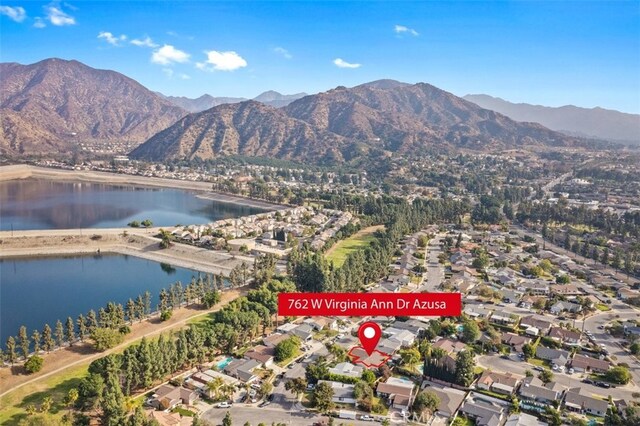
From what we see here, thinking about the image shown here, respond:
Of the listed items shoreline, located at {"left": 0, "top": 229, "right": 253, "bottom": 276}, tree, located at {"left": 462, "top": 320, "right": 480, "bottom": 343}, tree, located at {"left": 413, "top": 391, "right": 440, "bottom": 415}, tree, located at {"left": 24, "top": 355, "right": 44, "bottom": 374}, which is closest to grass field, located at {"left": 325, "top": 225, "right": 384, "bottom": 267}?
shoreline, located at {"left": 0, "top": 229, "right": 253, "bottom": 276}

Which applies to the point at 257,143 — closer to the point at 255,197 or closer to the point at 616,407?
the point at 255,197

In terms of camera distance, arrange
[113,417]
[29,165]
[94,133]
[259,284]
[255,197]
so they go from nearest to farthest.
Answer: [113,417] < [259,284] < [255,197] < [29,165] < [94,133]

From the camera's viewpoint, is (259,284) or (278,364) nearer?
(278,364)

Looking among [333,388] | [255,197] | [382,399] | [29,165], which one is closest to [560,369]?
[382,399]

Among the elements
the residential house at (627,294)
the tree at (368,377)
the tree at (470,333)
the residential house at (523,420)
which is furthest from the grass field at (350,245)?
the residential house at (523,420)

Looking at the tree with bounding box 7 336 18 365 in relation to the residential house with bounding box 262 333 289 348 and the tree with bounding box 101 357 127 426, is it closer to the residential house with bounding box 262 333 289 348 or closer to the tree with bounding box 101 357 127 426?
the tree with bounding box 101 357 127 426
